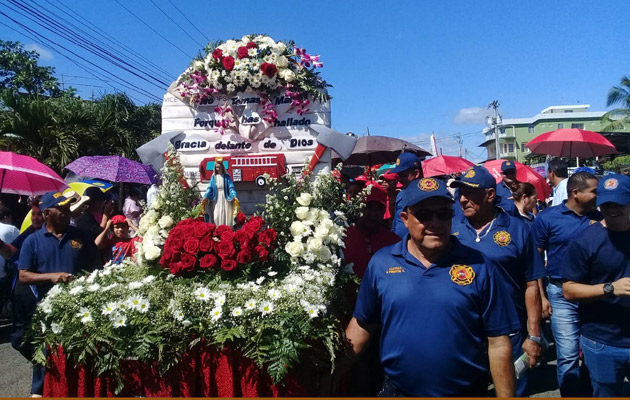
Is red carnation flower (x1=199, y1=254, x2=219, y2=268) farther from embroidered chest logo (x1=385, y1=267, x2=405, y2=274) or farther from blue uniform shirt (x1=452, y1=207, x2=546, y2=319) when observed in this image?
blue uniform shirt (x1=452, y1=207, x2=546, y2=319)

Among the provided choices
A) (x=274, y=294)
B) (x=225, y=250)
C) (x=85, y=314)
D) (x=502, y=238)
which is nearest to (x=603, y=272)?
(x=502, y=238)

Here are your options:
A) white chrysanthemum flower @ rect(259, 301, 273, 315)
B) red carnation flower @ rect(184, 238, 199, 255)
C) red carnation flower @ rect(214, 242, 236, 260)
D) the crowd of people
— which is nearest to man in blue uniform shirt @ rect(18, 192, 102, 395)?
red carnation flower @ rect(184, 238, 199, 255)

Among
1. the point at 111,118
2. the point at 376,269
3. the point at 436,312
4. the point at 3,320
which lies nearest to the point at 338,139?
the point at 376,269

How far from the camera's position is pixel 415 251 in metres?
2.44

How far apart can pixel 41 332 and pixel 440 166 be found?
6.69 meters

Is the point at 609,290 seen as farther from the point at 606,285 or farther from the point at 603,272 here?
the point at 603,272

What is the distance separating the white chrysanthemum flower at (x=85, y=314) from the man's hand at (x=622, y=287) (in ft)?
10.7

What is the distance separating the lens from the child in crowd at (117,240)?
492 cm

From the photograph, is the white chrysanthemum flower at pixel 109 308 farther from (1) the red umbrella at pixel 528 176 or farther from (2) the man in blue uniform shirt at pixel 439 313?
(1) the red umbrella at pixel 528 176

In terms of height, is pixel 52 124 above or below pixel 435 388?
above

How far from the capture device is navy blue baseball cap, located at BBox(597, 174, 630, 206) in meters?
2.99

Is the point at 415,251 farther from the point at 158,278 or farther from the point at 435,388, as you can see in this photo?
the point at 158,278

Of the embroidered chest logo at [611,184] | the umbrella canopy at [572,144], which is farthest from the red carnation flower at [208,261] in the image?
the umbrella canopy at [572,144]

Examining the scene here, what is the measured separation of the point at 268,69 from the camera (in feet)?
16.6
